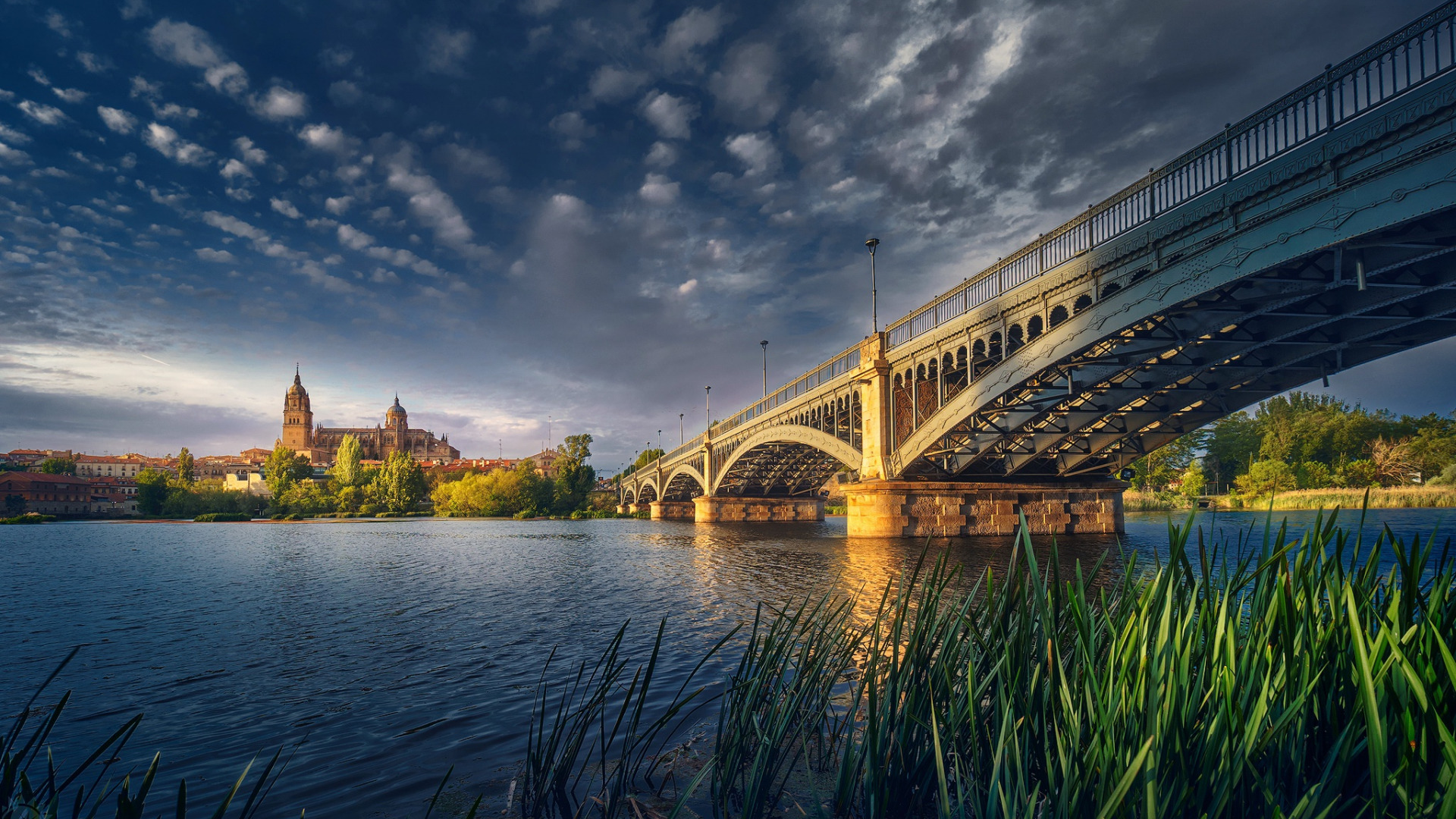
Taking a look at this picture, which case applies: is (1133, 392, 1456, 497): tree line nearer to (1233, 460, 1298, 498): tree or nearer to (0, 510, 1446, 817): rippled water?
(1233, 460, 1298, 498): tree

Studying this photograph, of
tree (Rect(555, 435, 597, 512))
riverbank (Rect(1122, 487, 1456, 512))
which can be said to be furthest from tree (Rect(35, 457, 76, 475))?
riverbank (Rect(1122, 487, 1456, 512))

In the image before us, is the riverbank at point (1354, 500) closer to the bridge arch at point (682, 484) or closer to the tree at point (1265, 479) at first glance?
the tree at point (1265, 479)

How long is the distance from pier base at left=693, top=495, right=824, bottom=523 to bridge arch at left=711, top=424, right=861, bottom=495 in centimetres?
99

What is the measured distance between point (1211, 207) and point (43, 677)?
26.2 metres

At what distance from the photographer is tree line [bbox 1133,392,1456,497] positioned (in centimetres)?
6450

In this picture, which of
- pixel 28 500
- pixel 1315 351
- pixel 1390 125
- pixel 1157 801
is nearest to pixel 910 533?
pixel 1315 351

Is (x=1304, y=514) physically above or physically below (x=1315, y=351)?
below

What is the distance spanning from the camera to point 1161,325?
20.4m

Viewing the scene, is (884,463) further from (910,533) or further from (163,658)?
(163,658)

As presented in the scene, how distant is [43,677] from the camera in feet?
33.1

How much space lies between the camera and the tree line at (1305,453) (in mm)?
64500

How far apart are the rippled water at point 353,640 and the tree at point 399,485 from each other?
6580cm

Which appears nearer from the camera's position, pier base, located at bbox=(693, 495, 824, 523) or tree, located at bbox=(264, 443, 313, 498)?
pier base, located at bbox=(693, 495, 824, 523)

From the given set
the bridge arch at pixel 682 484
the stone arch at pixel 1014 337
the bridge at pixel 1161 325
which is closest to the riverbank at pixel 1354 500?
the bridge at pixel 1161 325
